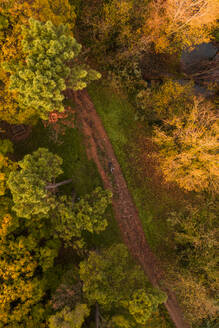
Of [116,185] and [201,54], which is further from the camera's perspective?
[201,54]

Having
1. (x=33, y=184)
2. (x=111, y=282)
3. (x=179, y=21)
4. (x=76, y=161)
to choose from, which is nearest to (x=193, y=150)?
(x=76, y=161)

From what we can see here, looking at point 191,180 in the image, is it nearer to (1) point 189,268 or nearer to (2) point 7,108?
(1) point 189,268

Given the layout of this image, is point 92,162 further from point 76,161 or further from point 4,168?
point 4,168

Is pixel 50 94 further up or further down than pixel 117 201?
further up

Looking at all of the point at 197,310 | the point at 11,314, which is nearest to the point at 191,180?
the point at 197,310

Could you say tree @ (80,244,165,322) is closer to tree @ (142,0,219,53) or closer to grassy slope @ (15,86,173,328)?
grassy slope @ (15,86,173,328)

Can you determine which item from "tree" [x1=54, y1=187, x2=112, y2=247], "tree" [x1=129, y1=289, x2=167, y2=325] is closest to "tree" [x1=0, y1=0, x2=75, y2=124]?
"tree" [x1=54, y1=187, x2=112, y2=247]
